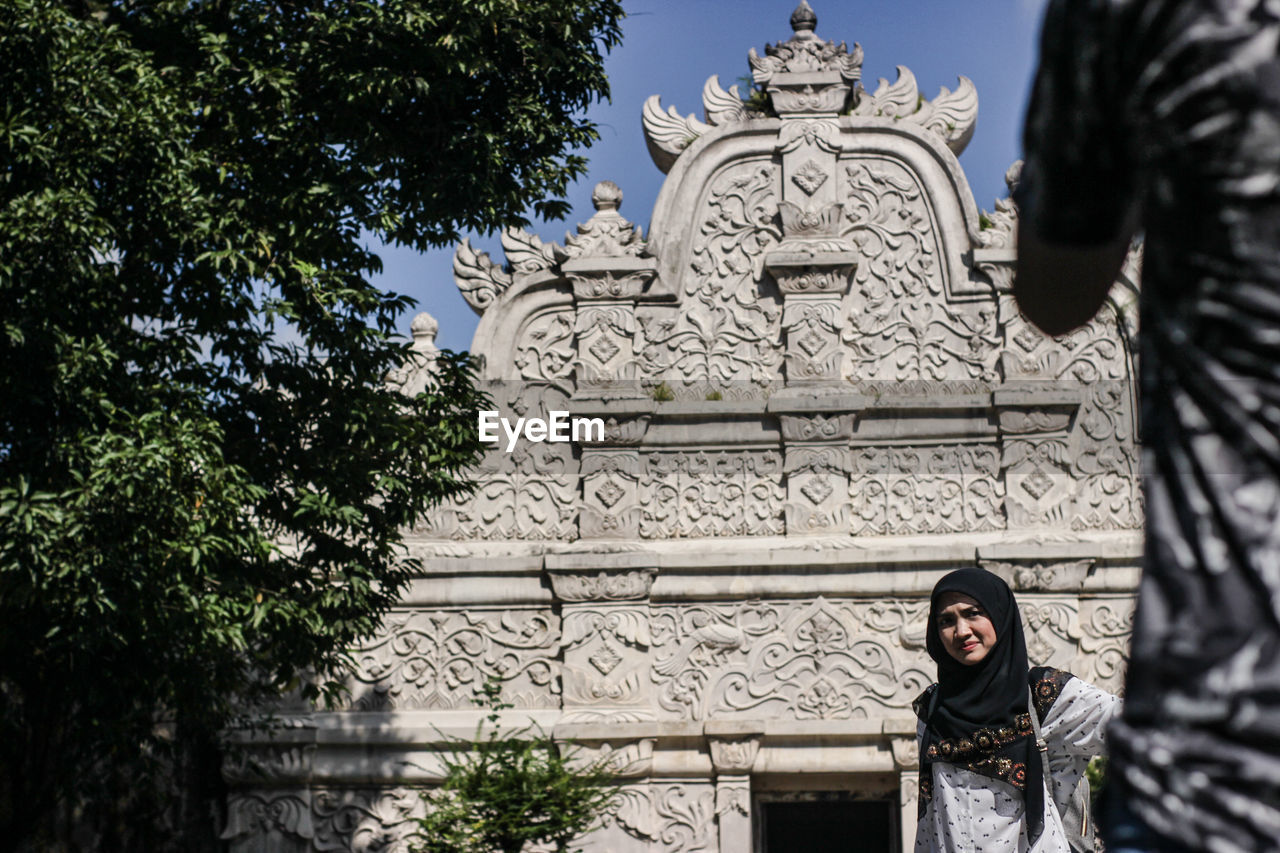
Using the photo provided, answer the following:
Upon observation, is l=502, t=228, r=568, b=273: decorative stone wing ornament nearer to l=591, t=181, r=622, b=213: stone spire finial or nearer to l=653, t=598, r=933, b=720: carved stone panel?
l=591, t=181, r=622, b=213: stone spire finial

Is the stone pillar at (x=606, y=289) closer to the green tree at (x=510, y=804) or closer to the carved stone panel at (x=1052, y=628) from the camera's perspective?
the green tree at (x=510, y=804)

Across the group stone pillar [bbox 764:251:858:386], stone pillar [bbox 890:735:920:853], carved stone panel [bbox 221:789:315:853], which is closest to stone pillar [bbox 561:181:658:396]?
stone pillar [bbox 764:251:858:386]

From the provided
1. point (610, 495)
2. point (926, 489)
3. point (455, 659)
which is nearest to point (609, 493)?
point (610, 495)

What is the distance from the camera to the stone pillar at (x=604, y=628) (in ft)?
28.4

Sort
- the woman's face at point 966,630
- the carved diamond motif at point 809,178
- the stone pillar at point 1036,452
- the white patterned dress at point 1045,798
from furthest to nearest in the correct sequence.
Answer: the carved diamond motif at point 809,178, the stone pillar at point 1036,452, the woman's face at point 966,630, the white patterned dress at point 1045,798

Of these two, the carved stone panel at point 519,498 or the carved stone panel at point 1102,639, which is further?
the carved stone panel at point 519,498

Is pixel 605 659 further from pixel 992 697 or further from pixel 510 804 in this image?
pixel 992 697

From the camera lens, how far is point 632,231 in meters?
9.38

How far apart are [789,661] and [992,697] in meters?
5.46

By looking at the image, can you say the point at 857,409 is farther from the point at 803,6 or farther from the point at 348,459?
the point at 348,459

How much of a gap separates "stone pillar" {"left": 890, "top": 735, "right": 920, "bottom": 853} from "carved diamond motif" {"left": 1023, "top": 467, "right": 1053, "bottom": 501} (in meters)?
1.78

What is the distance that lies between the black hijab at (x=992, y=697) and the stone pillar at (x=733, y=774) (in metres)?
5.07

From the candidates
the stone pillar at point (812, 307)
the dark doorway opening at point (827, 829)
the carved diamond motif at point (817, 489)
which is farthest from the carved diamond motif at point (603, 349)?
the dark doorway opening at point (827, 829)

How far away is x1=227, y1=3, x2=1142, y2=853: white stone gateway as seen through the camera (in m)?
8.59
